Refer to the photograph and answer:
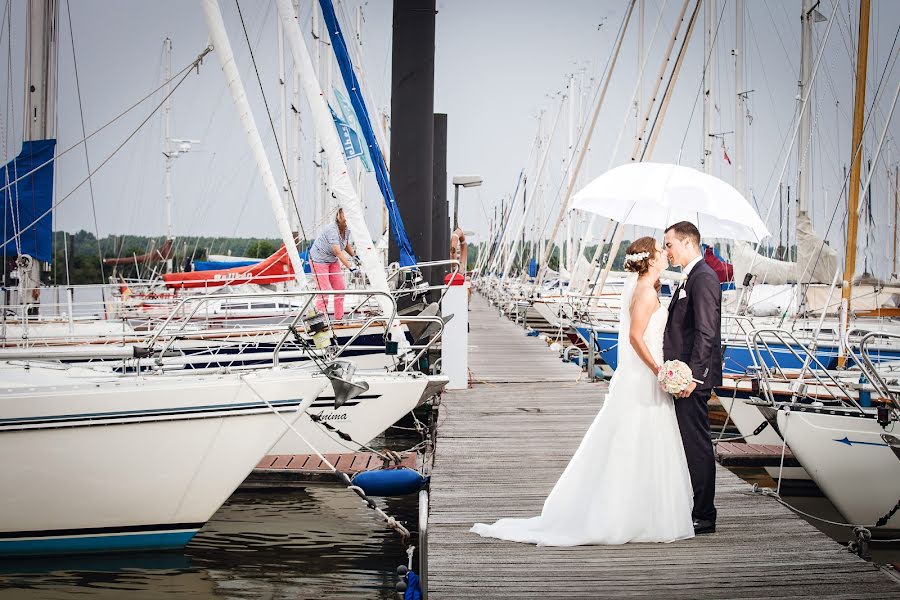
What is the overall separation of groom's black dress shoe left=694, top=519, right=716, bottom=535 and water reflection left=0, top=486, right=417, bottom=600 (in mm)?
3149

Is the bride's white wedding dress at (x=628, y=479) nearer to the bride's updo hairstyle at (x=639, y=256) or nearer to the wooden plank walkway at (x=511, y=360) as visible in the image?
the bride's updo hairstyle at (x=639, y=256)

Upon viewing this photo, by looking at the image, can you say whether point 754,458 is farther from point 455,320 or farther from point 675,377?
point 675,377

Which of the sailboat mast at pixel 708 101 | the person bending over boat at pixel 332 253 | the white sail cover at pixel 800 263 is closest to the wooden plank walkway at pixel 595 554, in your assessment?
the person bending over boat at pixel 332 253

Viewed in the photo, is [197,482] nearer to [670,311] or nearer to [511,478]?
[511,478]

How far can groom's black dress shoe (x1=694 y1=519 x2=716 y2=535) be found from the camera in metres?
5.72

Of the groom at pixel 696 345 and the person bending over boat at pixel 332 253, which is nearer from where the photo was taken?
the groom at pixel 696 345

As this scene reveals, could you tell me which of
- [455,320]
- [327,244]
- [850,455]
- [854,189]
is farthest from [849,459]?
[327,244]

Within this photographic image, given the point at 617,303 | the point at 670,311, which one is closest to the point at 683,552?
the point at 670,311

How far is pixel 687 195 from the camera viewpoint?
264 inches

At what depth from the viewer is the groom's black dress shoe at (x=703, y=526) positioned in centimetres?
572

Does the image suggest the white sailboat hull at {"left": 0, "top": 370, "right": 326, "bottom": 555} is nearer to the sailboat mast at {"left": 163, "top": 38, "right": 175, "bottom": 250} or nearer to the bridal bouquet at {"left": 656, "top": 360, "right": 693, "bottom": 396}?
the bridal bouquet at {"left": 656, "top": 360, "right": 693, "bottom": 396}

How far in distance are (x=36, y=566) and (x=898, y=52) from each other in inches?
522

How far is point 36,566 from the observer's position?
8016 millimetres

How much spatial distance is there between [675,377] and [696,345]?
0.28 metres
